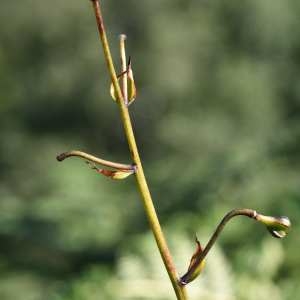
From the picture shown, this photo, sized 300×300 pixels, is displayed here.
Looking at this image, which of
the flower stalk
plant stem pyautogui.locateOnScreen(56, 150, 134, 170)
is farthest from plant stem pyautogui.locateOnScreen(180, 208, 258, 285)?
plant stem pyautogui.locateOnScreen(56, 150, 134, 170)

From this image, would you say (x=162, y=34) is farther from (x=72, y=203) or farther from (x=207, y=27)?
(x=72, y=203)

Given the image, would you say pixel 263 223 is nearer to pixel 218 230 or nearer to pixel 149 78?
pixel 218 230

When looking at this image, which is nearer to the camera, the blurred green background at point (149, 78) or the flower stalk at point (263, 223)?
the flower stalk at point (263, 223)

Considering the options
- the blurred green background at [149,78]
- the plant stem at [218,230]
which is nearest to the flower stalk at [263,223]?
the plant stem at [218,230]

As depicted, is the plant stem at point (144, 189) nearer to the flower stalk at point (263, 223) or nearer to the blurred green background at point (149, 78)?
the flower stalk at point (263, 223)

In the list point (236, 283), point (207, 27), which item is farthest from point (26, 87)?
point (236, 283)

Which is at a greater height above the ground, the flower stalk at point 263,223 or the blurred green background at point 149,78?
the flower stalk at point 263,223

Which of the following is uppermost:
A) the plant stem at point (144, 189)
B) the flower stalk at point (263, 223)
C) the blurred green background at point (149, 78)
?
the plant stem at point (144, 189)

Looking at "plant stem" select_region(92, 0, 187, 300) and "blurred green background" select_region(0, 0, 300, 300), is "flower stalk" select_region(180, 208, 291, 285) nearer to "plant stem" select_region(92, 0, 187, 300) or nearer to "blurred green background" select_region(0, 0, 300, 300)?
"plant stem" select_region(92, 0, 187, 300)

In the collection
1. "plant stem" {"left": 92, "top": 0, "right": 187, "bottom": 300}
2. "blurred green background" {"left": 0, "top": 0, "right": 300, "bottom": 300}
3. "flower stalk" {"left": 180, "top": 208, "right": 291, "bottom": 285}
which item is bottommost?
"blurred green background" {"left": 0, "top": 0, "right": 300, "bottom": 300}

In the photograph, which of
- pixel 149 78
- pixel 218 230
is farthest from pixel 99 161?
pixel 149 78

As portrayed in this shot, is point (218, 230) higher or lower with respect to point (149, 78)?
higher
